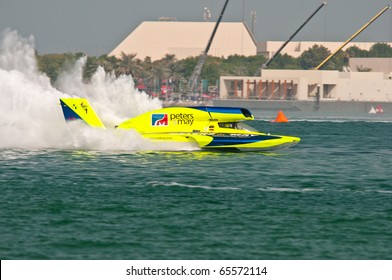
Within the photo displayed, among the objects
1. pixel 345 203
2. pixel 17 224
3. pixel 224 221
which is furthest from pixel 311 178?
pixel 17 224

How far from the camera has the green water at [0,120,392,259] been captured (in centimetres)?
2839

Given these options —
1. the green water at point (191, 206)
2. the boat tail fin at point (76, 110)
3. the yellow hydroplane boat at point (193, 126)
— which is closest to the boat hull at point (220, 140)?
the yellow hydroplane boat at point (193, 126)

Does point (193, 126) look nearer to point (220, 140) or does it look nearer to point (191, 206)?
point (220, 140)

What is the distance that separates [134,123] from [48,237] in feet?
87.4

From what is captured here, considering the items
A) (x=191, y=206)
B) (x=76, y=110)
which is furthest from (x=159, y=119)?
(x=191, y=206)

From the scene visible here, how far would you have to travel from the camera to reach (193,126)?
55.6m

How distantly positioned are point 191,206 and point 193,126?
19.7 metres

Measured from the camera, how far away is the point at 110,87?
82750 millimetres

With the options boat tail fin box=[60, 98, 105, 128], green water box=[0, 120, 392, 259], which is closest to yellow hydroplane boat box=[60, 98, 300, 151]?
boat tail fin box=[60, 98, 105, 128]

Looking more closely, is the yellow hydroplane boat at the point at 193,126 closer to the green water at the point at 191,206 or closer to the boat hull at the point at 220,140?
the boat hull at the point at 220,140

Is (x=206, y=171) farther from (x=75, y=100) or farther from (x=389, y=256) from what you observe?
(x=389, y=256)

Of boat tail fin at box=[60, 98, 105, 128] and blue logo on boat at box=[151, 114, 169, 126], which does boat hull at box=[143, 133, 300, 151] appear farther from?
boat tail fin at box=[60, 98, 105, 128]

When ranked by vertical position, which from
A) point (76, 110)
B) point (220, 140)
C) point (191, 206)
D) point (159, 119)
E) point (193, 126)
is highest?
point (76, 110)

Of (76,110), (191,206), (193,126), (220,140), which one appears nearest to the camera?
(191,206)
